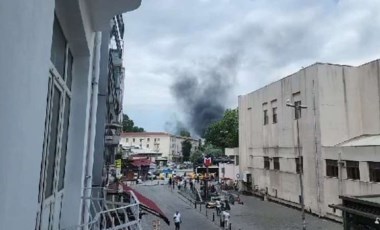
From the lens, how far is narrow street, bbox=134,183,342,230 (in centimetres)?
2190

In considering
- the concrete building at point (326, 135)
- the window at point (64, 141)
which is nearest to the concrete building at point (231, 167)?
the concrete building at point (326, 135)

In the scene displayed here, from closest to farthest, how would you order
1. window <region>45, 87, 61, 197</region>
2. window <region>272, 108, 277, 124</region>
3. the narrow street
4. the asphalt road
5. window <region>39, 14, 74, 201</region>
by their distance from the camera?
window <region>39, 14, 74, 201</region> → window <region>45, 87, 61, 197</region> → the narrow street → the asphalt road → window <region>272, 108, 277, 124</region>

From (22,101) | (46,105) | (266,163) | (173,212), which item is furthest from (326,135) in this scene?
(22,101)

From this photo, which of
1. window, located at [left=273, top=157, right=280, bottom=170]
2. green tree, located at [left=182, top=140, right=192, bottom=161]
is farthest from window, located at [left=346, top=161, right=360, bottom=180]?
green tree, located at [left=182, top=140, right=192, bottom=161]

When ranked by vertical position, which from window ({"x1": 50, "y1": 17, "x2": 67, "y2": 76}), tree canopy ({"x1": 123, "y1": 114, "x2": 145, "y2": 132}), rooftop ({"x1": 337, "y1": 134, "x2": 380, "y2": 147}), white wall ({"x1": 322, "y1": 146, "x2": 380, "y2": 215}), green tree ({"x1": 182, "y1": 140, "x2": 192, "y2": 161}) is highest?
tree canopy ({"x1": 123, "y1": 114, "x2": 145, "y2": 132})

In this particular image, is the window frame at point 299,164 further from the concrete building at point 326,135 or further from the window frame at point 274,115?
the window frame at point 274,115

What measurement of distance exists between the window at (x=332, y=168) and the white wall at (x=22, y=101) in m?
24.6

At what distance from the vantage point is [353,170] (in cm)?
2261

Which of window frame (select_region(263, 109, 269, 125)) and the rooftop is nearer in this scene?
the rooftop

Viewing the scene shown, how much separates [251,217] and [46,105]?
79.3 feet

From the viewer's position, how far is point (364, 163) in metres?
21.5

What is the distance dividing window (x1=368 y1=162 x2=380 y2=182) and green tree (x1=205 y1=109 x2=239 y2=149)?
43476 mm

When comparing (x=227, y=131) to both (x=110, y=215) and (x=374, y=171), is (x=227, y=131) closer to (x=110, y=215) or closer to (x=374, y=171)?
(x=374, y=171)

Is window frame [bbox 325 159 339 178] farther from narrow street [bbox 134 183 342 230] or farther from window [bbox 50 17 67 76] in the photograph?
window [bbox 50 17 67 76]
